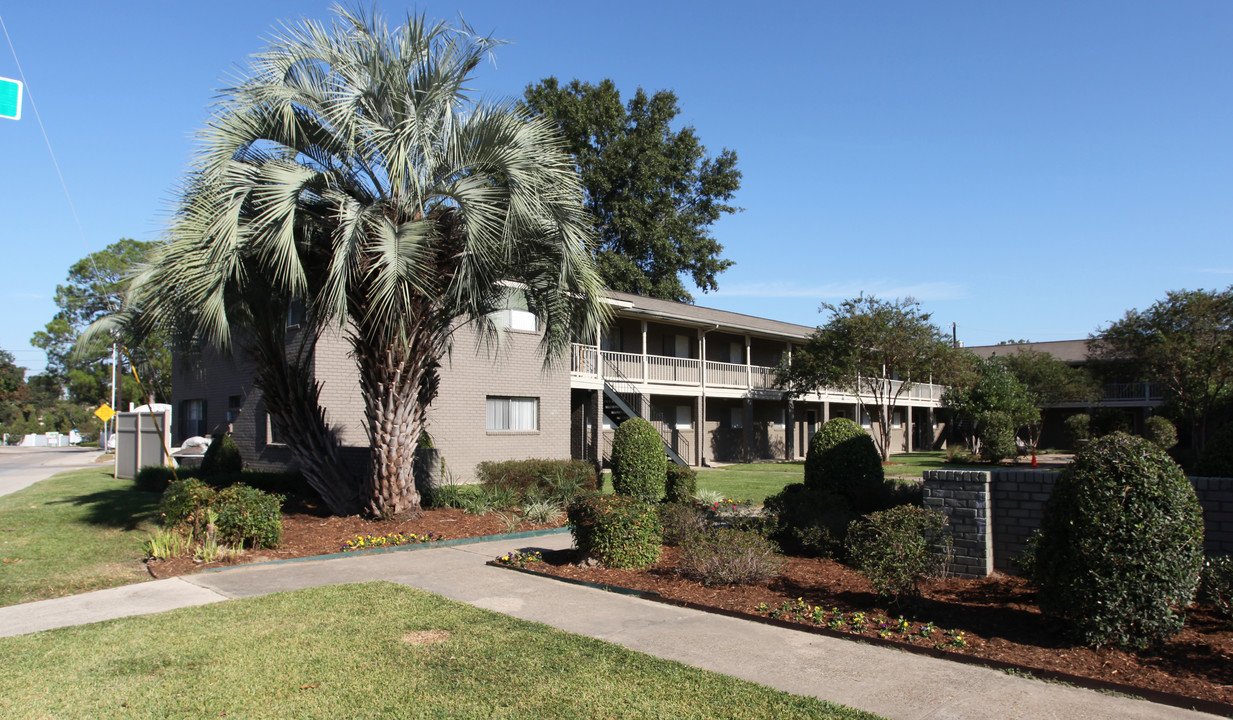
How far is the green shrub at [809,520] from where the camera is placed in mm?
8988

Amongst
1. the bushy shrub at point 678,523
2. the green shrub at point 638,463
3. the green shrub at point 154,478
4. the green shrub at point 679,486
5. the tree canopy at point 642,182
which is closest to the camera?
the bushy shrub at point 678,523

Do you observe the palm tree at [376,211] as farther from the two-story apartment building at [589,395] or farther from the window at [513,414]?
the window at [513,414]

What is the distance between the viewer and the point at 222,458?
62.0 feet

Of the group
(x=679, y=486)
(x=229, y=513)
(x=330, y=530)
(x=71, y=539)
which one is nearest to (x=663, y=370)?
(x=679, y=486)

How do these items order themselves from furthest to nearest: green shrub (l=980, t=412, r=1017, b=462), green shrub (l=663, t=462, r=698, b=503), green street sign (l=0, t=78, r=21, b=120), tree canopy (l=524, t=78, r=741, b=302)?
tree canopy (l=524, t=78, r=741, b=302), green shrub (l=980, t=412, r=1017, b=462), green shrub (l=663, t=462, r=698, b=503), green street sign (l=0, t=78, r=21, b=120)

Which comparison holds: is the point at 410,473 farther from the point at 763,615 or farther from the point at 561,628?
the point at 763,615

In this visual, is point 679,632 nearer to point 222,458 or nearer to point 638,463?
point 638,463

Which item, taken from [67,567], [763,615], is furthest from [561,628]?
[67,567]

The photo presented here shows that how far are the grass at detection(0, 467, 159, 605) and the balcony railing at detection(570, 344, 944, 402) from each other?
39.9 feet

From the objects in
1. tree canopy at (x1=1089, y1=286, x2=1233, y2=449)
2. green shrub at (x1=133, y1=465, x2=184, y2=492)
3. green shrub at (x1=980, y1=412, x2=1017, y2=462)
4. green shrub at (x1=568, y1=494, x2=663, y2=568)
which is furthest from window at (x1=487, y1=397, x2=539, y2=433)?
tree canopy at (x1=1089, y1=286, x2=1233, y2=449)

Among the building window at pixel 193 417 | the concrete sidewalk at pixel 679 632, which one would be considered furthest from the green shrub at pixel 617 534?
the building window at pixel 193 417

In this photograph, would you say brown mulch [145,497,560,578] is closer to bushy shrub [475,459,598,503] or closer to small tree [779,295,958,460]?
bushy shrub [475,459,598,503]

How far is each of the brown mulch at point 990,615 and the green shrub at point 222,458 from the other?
1279 centimetres

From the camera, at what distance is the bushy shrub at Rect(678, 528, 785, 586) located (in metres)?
7.66
